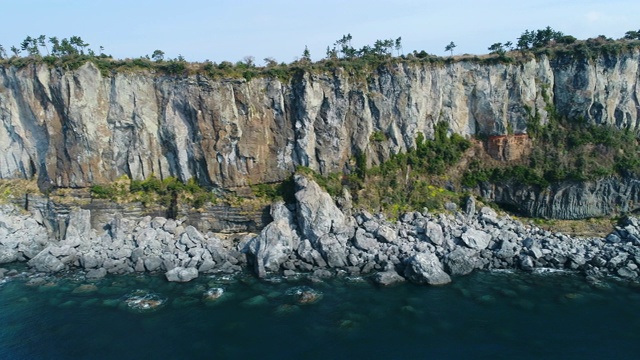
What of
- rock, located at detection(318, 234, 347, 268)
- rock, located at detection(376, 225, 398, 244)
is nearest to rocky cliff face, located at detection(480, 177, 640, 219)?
rock, located at detection(376, 225, 398, 244)

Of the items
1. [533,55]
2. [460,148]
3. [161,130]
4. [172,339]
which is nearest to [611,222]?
[460,148]

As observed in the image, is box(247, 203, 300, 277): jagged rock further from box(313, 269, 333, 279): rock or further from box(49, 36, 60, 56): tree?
box(49, 36, 60, 56): tree

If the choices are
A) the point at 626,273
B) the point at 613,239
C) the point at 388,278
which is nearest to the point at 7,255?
the point at 388,278

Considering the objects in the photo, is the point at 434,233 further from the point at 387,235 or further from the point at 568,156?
the point at 568,156

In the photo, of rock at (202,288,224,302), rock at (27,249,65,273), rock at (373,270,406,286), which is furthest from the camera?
rock at (27,249,65,273)

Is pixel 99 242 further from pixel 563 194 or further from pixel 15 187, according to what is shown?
pixel 563 194

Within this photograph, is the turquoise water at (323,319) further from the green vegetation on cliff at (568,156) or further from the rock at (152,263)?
→ the green vegetation on cliff at (568,156)
